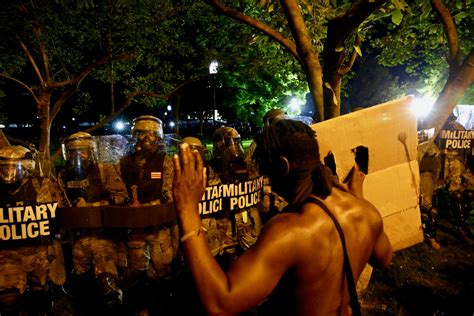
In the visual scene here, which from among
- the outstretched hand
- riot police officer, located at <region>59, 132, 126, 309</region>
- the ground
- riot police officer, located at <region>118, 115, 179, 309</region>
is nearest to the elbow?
the outstretched hand

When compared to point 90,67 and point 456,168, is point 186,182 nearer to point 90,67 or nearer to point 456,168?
point 456,168

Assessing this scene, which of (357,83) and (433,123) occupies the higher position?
(357,83)

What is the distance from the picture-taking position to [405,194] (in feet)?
10.7

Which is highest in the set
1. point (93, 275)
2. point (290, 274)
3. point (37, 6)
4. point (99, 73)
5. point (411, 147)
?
point (37, 6)

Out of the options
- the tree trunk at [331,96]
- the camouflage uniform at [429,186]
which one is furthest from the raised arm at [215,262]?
the camouflage uniform at [429,186]

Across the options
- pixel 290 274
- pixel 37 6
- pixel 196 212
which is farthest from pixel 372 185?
pixel 37 6

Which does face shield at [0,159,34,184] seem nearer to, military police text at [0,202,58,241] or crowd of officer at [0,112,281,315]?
crowd of officer at [0,112,281,315]

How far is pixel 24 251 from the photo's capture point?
4570 millimetres

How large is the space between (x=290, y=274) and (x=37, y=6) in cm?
1103

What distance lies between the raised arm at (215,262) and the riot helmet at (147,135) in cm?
416

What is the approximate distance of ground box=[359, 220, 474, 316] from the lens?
493 centimetres

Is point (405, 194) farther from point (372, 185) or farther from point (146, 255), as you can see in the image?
point (146, 255)

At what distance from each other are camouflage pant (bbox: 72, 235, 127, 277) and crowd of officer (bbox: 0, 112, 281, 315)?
0.01m

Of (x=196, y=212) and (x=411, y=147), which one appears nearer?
(x=196, y=212)
